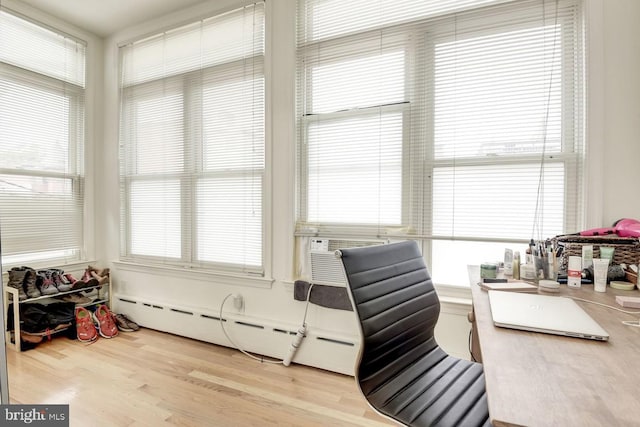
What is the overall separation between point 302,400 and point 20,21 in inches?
149

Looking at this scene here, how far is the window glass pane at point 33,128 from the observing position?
106 inches

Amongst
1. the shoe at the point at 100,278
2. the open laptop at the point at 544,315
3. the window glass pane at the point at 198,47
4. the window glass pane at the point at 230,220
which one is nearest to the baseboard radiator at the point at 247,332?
the shoe at the point at 100,278

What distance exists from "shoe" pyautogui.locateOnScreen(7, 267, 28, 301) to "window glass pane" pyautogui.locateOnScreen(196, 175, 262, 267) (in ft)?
4.46

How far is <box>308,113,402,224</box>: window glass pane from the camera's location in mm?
2109

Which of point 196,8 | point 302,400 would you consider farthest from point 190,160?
point 302,400

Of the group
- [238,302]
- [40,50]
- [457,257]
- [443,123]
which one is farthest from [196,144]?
[457,257]

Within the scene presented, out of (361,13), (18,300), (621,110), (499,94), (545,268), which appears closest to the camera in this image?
→ (545,268)

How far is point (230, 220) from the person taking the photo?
2.63 metres

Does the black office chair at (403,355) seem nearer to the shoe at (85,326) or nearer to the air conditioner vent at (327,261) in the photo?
the air conditioner vent at (327,261)

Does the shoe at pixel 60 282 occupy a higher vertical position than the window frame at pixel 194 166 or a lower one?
lower

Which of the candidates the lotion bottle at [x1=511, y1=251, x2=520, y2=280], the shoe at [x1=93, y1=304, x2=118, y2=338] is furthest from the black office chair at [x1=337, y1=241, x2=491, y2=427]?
the shoe at [x1=93, y1=304, x2=118, y2=338]

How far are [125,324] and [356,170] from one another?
253 cm

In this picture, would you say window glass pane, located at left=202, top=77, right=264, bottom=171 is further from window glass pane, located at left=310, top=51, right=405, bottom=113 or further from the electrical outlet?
the electrical outlet

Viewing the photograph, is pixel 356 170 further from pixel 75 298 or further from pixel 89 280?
pixel 75 298
